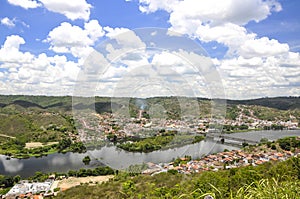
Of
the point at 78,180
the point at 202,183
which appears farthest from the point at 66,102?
the point at 202,183

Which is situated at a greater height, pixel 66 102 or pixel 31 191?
pixel 66 102

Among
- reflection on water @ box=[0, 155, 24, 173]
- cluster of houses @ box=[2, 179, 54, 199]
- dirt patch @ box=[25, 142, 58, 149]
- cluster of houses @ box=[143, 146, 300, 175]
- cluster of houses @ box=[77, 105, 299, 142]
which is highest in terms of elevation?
cluster of houses @ box=[77, 105, 299, 142]

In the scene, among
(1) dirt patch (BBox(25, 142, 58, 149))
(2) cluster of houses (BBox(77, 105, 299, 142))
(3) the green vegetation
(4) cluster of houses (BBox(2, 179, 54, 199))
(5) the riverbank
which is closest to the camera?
(3) the green vegetation

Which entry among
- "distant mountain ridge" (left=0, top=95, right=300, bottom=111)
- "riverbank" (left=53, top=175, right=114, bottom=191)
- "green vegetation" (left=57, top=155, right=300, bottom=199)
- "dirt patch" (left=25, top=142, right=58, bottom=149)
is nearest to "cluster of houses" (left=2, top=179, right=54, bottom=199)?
"riverbank" (left=53, top=175, right=114, bottom=191)

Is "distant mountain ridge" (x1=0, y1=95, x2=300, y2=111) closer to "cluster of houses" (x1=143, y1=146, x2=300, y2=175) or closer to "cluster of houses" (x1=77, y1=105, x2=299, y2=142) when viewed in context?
"cluster of houses" (x1=143, y1=146, x2=300, y2=175)

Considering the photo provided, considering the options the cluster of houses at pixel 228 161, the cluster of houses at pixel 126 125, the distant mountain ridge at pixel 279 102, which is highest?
the distant mountain ridge at pixel 279 102

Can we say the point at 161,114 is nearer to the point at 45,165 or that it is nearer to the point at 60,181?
the point at 60,181

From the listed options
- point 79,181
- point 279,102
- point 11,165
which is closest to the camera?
point 79,181

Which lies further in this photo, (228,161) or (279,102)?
(279,102)

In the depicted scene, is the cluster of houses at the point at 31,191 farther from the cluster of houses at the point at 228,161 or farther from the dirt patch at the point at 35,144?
the dirt patch at the point at 35,144

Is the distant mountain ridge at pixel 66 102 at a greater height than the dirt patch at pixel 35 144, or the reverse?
the distant mountain ridge at pixel 66 102

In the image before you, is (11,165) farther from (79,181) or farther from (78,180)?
(79,181)

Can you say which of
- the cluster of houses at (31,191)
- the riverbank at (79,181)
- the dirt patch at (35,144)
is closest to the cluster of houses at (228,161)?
the riverbank at (79,181)
